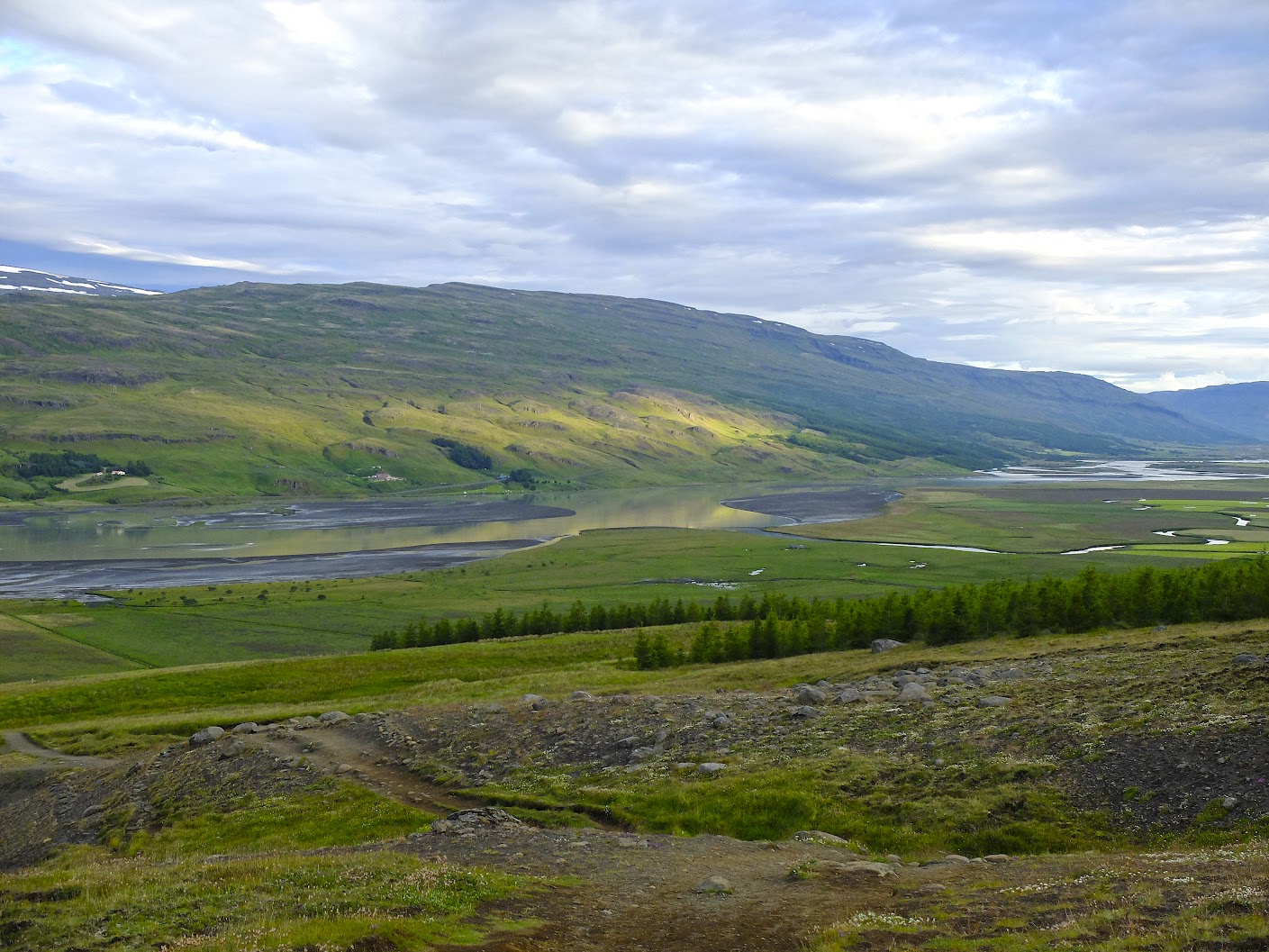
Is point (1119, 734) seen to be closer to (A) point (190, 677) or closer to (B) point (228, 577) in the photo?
(A) point (190, 677)

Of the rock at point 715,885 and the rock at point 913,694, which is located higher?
the rock at point 715,885

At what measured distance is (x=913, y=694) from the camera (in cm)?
3588

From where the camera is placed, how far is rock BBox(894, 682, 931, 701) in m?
35.1

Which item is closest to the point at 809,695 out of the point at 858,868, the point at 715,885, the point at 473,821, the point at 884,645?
the point at 473,821

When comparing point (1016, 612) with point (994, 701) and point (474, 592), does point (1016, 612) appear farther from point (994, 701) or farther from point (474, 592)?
point (474, 592)

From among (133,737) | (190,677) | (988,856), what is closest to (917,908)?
(988,856)

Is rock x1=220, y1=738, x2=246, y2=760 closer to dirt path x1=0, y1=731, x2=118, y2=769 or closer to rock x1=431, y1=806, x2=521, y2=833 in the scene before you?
dirt path x1=0, y1=731, x2=118, y2=769

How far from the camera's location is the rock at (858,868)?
1931cm

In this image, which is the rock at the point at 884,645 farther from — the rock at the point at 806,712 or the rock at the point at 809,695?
the rock at the point at 806,712

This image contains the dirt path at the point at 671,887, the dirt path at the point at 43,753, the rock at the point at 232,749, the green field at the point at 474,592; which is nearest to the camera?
the dirt path at the point at 671,887

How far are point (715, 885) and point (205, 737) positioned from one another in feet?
107

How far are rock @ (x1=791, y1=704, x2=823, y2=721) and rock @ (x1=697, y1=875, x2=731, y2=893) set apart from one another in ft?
52.1

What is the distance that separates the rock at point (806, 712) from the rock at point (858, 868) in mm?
14157

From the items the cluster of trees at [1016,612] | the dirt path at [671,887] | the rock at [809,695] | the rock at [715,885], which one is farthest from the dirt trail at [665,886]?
the cluster of trees at [1016,612]
